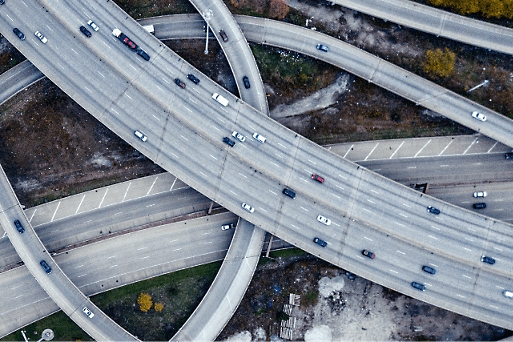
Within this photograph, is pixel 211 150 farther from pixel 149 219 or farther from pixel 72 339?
pixel 72 339

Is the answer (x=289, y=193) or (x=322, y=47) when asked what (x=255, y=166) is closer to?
(x=289, y=193)

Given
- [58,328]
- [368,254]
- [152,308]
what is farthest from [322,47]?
[58,328]

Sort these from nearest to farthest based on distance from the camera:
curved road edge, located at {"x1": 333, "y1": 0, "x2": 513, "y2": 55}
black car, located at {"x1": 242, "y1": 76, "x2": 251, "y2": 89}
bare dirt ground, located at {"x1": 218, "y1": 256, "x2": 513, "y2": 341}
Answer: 1. black car, located at {"x1": 242, "y1": 76, "x2": 251, "y2": 89}
2. curved road edge, located at {"x1": 333, "y1": 0, "x2": 513, "y2": 55}
3. bare dirt ground, located at {"x1": 218, "y1": 256, "x2": 513, "y2": 341}

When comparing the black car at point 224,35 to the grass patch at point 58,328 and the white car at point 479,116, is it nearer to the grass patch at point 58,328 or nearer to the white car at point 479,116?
the white car at point 479,116

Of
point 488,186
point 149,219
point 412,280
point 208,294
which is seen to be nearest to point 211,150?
point 149,219

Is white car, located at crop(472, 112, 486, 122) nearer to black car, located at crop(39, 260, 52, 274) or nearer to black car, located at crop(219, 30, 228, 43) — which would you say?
black car, located at crop(219, 30, 228, 43)

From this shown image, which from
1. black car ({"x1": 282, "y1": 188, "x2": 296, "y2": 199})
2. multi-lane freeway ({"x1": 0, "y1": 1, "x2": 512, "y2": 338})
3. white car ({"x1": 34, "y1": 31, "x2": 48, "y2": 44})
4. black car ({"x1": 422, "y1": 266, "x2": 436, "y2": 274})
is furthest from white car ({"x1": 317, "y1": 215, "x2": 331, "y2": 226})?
white car ({"x1": 34, "y1": 31, "x2": 48, "y2": 44})

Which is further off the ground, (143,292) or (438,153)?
(438,153)
